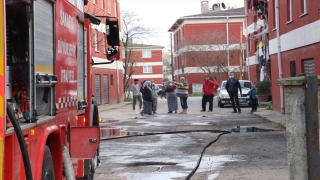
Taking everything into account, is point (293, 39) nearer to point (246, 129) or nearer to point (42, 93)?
point (246, 129)

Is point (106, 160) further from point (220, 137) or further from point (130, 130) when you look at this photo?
point (130, 130)

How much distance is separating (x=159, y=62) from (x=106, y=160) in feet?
279

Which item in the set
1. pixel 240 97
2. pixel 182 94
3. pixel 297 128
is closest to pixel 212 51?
pixel 240 97

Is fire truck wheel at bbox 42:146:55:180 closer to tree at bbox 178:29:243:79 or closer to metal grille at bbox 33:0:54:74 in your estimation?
metal grille at bbox 33:0:54:74

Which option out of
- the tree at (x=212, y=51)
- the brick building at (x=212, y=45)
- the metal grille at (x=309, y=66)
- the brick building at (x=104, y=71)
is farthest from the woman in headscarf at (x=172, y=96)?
the tree at (x=212, y=51)

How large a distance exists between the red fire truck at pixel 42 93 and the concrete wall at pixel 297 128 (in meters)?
2.11

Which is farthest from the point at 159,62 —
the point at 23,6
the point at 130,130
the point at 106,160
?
the point at 23,6

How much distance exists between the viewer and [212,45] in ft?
196

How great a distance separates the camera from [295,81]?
6.29 meters

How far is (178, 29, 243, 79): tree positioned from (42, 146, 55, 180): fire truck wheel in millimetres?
52815

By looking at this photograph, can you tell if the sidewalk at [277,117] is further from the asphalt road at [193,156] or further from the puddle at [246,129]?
the asphalt road at [193,156]

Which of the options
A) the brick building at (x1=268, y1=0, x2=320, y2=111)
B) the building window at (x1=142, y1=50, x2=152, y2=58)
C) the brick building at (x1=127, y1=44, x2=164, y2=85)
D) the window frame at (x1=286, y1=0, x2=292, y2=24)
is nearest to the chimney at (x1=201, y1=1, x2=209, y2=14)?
the brick building at (x1=127, y1=44, x2=164, y2=85)

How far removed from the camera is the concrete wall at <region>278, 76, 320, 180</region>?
6238 millimetres

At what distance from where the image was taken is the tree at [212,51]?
59094mm
